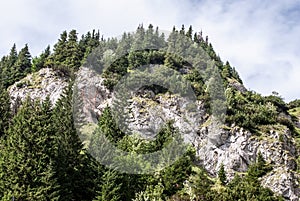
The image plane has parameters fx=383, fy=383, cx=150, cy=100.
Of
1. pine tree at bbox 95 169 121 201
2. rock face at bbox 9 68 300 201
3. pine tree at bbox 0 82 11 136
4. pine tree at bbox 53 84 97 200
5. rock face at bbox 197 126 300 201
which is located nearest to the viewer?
pine tree at bbox 95 169 121 201

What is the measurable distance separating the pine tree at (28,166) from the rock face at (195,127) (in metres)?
15.2

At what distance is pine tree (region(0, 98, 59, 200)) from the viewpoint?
1508 inches

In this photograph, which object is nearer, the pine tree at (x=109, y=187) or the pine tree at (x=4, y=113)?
the pine tree at (x=109, y=187)

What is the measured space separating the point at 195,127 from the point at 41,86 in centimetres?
3381

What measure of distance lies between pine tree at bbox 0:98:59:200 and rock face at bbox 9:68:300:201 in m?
15.2

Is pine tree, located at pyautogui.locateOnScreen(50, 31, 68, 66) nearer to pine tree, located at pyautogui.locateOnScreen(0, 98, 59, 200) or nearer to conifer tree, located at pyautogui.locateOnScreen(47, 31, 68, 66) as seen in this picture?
conifer tree, located at pyautogui.locateOnScreen(47, 31, 68, 66)

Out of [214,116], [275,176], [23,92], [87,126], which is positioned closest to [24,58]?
[23,92]

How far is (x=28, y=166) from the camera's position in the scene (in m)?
39.2

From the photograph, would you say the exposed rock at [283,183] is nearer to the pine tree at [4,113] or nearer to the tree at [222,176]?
the tree at [222,176]

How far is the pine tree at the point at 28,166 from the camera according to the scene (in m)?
38.3

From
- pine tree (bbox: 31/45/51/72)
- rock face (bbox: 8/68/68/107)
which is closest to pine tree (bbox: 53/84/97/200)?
rock face (bbox: 8/68/68/107)

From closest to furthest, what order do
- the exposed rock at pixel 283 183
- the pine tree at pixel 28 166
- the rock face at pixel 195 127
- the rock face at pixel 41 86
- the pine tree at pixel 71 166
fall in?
the pine tree at pixel 28 166
the pine tree at pixel 71 166
the exposed rock at pixel 283 183
the rock face at pixel 195 127
the rock face at pixel 41 86

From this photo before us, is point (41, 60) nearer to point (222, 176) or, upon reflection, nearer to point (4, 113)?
point (4, 113)

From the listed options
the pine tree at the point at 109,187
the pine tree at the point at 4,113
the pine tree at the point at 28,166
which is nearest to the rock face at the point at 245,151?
the pine tree at the point at 109,187
